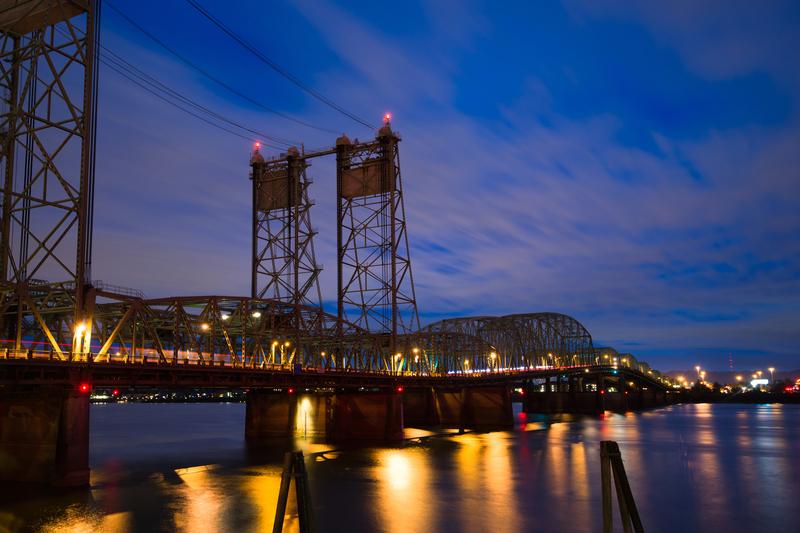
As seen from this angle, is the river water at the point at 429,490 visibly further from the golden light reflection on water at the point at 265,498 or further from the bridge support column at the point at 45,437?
the bridge support column at the point at 45,437

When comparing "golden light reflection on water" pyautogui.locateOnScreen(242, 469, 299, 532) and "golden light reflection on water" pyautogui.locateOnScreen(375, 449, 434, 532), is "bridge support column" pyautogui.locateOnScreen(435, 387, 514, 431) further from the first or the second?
"golden light reflection on water" pyautogui.locateOnScreen(242, 469, 299, 532)

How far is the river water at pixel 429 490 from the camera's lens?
3023 cm

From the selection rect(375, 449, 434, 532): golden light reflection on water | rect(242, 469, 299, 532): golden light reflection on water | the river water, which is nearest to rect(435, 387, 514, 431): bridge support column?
the river water

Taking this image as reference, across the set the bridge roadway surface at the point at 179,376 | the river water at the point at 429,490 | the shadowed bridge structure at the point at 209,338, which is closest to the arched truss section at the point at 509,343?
the shadowed bridge structure at the point at 209,338

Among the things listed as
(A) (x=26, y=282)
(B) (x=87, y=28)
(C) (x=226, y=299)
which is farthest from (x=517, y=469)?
(B) (x=87, y=28)

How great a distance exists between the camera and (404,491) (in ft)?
127

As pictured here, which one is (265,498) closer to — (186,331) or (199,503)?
(199,503)

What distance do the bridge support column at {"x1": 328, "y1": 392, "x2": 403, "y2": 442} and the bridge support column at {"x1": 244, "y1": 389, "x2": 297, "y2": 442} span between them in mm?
5099

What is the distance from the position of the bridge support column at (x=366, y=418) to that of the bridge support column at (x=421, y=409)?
31929 mm

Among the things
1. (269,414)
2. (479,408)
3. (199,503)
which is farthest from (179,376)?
(479,408)

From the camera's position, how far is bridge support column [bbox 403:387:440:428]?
10500 centimetres

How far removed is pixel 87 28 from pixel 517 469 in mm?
42351

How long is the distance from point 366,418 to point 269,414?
1231cm

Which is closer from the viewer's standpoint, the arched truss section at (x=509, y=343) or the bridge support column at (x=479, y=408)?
the bridge support column at (x=479, y=408)
